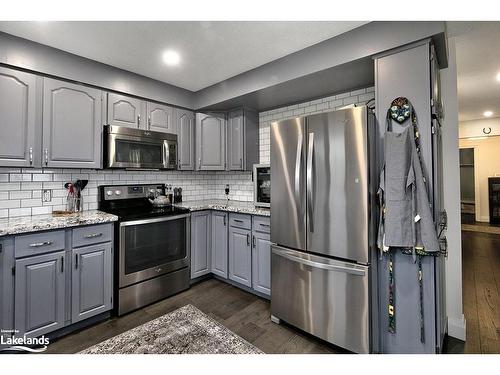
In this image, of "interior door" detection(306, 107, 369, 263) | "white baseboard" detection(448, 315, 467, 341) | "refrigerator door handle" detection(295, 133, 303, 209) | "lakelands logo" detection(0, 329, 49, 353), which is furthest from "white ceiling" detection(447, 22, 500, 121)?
"lakelands logo" detection(0, 329, 49, 353)

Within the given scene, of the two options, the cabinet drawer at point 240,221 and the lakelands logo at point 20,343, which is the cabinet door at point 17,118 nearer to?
the lakelands logo at point 20,343

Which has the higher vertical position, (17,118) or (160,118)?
(160,118)

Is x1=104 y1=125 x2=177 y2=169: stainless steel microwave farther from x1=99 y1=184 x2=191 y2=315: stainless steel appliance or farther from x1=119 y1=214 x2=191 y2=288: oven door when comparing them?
x1=119 y1=214 x2=191 y2=288: oven door

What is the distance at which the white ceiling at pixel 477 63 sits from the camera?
200cm

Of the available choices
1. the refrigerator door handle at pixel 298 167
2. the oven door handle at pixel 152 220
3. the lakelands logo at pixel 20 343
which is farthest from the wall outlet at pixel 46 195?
the refrigerator door handle at pixel 298 167

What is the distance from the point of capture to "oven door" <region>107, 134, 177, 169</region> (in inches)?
99.7

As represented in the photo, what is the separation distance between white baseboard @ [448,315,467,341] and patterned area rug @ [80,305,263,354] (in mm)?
1647

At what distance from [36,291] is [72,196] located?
0.95m

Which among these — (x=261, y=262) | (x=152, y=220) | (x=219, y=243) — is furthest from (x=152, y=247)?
(x=261, y=262)

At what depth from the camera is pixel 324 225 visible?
6.15 ft

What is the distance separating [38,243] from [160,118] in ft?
5.82

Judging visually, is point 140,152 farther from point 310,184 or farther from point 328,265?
point 328,265

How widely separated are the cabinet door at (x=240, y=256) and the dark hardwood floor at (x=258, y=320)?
6.9 inches
